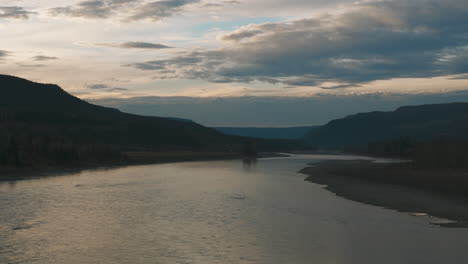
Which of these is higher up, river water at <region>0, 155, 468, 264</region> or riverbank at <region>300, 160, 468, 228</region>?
river water at <region>0, 155, 468, 264</region>

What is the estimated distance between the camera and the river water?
24.1 meters

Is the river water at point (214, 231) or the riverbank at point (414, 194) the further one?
the riverbank at point (414, 194)

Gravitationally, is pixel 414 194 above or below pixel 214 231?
below

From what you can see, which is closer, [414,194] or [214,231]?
[214,231]

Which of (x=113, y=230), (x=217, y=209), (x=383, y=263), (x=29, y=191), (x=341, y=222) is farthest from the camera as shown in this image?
(x=29, y=191)

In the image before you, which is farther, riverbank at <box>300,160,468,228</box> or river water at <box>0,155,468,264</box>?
riverbank at <box>300,160,468,228</box>

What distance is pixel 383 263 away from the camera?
22.6 m

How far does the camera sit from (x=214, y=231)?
1215 inches

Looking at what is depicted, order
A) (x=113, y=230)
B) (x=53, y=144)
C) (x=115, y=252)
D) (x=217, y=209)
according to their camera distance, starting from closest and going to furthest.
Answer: (x=115, y=252)
(x=113, y=230)
(x=217, y=209)
(x=53, y=144)

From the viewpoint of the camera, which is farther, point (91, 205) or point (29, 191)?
point (29, 191)

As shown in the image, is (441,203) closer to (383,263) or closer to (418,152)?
(383,263)

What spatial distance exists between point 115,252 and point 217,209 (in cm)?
1603

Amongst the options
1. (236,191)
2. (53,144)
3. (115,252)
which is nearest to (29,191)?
(236,191)

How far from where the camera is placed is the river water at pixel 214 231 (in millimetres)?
24109
